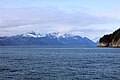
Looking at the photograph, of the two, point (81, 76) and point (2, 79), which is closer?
point (2, 79)

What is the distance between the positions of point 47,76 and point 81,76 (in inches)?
Answer: 244

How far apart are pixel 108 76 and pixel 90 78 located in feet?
13.8

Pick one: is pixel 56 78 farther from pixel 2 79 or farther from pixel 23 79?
pixel 2 79

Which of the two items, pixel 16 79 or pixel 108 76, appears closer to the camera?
pixel 16 79

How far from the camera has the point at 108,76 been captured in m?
59.5

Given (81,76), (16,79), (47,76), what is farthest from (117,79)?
(16,79)

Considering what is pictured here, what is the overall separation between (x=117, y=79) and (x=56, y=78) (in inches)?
411

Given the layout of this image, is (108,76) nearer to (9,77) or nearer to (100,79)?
(100,79)

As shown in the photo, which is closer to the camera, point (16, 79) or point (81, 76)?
point (16, 79)

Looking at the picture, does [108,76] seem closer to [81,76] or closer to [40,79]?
[81,76]

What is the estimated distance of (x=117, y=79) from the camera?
55531 mm

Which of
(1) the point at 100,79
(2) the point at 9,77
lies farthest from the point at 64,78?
(2) the point at 9,77

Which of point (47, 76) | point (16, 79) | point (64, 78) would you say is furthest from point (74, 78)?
point (16, 79)

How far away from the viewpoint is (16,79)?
5525cm
